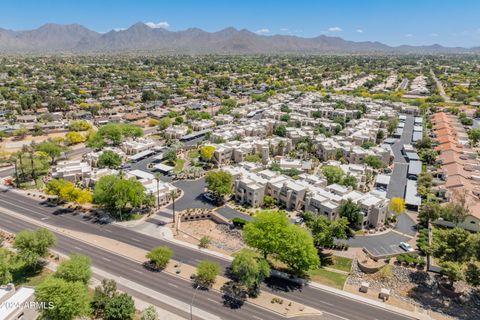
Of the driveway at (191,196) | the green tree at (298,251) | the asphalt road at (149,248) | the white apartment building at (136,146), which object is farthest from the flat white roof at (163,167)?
the green tree at (298,251)

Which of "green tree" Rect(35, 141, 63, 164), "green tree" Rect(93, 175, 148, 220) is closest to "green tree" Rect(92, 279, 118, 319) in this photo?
"green tree" Rect(93, 175, 148, 220)

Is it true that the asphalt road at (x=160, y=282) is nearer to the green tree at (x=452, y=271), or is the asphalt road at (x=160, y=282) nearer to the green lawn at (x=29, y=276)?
the green lawn at (x=29, y=276)

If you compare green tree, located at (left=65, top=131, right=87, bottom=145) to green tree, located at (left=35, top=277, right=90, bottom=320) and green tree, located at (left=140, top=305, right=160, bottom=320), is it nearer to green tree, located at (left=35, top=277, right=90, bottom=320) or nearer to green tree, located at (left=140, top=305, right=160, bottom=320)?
green tree, located at (left=35, top=277, right=90, bottom=320)

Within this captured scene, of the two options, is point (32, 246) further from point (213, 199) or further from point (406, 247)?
point (406, 247)

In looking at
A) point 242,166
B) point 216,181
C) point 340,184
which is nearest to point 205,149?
point 242,166

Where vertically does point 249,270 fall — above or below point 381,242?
above

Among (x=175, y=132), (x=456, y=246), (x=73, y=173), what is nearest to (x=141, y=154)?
(x=175, y=132)
